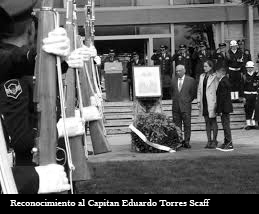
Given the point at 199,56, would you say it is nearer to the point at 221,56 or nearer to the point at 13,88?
the point at 221,56

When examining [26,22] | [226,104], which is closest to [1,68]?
[26,22]

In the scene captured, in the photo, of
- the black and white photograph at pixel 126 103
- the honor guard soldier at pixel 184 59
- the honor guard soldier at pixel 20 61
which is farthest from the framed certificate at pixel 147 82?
the honor guard soldier at pixel 20 61

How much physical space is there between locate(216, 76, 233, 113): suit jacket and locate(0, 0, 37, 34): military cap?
8877 mm

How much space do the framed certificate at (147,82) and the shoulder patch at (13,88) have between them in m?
9.45

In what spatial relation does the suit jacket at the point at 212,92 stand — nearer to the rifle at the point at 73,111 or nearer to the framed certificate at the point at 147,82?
the framed certificate at the point at 147,82

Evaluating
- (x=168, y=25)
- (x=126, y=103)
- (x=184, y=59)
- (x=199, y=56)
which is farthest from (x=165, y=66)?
(x=168, y=25)

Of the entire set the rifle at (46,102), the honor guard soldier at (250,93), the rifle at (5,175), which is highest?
the rifle at (46,102)

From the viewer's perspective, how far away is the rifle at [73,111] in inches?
161

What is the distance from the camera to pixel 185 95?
507 inches

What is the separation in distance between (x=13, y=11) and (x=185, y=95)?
984cm

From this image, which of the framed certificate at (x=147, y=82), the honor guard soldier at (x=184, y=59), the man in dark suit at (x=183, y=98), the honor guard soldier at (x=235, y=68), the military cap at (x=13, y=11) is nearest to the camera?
the military cap at (x=13, y=11)
